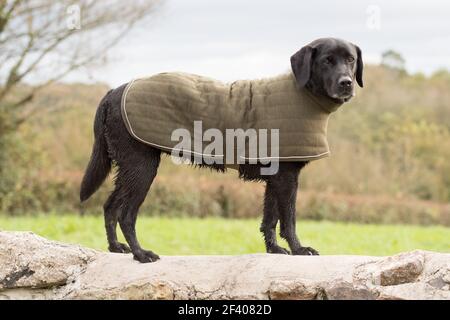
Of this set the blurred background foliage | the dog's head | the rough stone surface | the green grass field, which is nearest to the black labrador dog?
the dog's head

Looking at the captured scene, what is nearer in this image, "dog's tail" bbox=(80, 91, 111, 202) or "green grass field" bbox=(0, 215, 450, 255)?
"dog's tail" bbox=(80, 91, 111, 202)

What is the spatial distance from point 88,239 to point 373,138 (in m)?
14.0

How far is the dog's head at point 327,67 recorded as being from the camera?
5.18m

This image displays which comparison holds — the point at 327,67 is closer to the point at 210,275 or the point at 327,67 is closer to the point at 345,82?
the point at 345,82

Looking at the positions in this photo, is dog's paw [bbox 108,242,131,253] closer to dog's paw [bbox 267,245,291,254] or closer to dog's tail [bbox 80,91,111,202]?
dog's tail [bbox 80,91,111,202]

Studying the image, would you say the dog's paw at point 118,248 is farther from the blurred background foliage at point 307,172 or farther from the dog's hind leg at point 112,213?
the blurred background foliage at point 307,172

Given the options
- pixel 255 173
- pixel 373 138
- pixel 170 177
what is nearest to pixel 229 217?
pixel 170 177

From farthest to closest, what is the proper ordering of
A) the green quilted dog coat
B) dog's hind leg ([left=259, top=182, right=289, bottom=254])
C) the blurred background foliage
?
the blurred background foliage → dog's hind leg ([left=259, top=182, right=289, bottom=254]) → the green quilted dog coat

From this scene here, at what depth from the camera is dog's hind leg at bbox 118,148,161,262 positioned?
5438 mm

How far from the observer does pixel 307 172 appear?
2027cm

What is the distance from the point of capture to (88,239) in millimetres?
12344

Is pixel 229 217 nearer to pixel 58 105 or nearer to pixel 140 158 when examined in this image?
pixel 58 105

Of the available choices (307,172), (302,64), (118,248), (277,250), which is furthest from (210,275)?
(307,172)

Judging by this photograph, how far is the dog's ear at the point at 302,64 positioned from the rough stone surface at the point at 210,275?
1.36 meters
